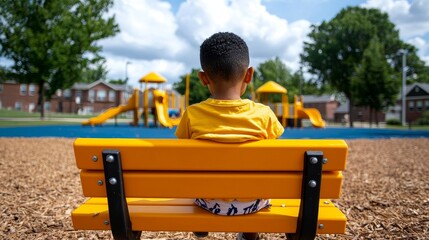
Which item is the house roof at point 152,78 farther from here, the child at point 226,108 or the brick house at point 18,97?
the brick house at point 18,97

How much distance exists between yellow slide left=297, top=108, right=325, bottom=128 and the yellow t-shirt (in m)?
→ 23.5

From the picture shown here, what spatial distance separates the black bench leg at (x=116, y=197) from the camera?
1.69 m

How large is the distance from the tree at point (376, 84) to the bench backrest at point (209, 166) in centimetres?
3445

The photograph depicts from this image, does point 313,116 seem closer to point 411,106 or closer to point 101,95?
point 411,106

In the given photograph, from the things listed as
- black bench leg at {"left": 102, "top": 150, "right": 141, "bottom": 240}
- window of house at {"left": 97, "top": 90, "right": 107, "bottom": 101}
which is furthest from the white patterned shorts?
window of house at {"left": 97, "top": 90, "right": 107, "bottom": 101}

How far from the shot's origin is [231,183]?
1.74 metres

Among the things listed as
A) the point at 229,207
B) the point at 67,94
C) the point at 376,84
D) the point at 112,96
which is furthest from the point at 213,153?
the point at 67,94

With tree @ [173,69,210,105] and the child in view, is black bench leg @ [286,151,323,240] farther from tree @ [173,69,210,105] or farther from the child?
tree @ [173,69,210,105]

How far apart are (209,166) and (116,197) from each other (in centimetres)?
50

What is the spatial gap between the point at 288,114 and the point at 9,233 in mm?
23340

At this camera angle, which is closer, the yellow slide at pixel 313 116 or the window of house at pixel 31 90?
the yellow slide at pixel 313 116

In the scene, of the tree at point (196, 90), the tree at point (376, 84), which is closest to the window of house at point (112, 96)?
the tree at point (196, 90)

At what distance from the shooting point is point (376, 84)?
3284 centimetres

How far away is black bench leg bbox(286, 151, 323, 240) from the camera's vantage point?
5.47ft
